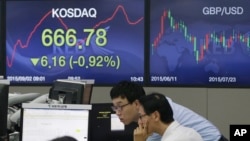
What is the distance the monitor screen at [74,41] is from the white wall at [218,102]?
461 mm

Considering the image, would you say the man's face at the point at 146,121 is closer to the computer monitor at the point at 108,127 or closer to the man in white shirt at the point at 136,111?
the man in white shirt at the point at 136,111

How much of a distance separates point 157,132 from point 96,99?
2933mm

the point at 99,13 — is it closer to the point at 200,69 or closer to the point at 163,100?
the point at 200,69

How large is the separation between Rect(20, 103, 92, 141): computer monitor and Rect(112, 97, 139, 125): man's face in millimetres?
166

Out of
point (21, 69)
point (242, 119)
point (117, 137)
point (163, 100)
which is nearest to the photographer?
point (163, 100)

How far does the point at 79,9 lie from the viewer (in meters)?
5.30

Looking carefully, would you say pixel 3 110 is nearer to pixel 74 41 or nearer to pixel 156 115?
pixel 156 115

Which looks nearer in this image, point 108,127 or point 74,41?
point 108,127

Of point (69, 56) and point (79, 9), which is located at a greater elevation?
point (79, 9)

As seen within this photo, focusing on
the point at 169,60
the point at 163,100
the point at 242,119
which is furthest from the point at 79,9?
the point at 163,100

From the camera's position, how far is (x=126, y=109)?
282 centimetres

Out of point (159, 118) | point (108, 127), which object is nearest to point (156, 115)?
point (159, 118)

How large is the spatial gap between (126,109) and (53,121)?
1.35 ft

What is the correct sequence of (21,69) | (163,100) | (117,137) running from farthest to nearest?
(21,69) → (117,137) → (163,100)
